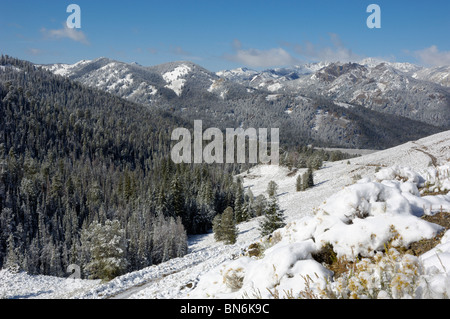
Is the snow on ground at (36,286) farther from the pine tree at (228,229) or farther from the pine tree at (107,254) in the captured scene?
the pine tree at (228,229)

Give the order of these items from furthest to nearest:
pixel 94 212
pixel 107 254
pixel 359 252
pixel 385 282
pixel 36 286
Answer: pixel 94 212 → pixel 36 286 → pixel 107 254 → pixel 359 252 → pixel 385 282

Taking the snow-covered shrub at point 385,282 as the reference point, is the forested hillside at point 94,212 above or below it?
below

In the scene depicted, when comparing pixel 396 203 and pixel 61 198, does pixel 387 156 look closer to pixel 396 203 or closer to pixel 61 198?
pixel 396 203

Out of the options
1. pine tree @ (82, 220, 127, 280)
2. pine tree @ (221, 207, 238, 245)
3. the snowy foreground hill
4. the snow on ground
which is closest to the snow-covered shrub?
the snowy foreground hill

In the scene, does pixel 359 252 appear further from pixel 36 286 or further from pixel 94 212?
pixel 94 212

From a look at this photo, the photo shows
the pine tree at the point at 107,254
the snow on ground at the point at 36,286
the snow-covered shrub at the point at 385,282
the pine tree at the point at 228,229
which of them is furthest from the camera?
the pine tree at the point at 228,229

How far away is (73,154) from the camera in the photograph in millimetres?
155250

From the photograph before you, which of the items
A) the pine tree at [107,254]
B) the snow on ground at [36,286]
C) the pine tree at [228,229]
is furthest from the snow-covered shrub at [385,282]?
the pine tree at [228,229]

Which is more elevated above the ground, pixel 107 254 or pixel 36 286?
pixel 107 254

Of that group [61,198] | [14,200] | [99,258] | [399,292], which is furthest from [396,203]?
[14,200]

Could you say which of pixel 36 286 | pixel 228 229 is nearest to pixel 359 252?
pixel 228 229

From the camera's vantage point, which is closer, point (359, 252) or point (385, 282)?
point (385, 282)

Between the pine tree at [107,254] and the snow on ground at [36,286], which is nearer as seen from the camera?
the snow on ground at [36,286]

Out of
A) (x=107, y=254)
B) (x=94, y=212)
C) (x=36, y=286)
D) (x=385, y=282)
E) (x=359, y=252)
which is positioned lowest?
(x=94, y=212)
